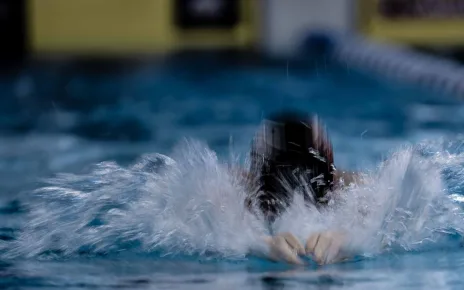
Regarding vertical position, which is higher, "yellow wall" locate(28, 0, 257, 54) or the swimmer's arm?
the swimmer's arm

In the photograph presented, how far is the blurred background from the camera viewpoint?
17.1 ft

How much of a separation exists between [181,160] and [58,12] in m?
9.06

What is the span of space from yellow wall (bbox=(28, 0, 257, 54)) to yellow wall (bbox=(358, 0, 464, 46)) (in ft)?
4.20

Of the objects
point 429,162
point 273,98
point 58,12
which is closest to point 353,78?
point 273,98

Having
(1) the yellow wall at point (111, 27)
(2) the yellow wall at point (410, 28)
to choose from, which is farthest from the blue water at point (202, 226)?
(2) the yellow wall at point (410, 28)

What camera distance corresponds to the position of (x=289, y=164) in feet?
7.98

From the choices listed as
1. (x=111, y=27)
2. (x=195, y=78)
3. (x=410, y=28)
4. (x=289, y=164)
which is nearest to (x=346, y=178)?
(x=289, y=164)

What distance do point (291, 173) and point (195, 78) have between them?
5.77 meters

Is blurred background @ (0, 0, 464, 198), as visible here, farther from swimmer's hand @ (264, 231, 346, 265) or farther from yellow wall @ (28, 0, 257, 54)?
swimmer's hand @ (264, 231, 346, 265)

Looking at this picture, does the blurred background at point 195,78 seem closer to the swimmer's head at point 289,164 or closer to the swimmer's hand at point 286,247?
the swimmer's head at point 289,164

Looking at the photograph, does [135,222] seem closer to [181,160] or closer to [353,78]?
[181,160]

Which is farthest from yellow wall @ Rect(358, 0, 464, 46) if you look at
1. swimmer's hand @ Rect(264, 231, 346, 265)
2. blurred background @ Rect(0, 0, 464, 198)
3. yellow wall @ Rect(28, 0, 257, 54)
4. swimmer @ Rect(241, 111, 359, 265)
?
swimmer's hand @ Rect(264, 231, 346, 265)

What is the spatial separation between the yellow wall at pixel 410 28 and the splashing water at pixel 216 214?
8.55 m

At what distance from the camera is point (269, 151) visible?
2471 mm
